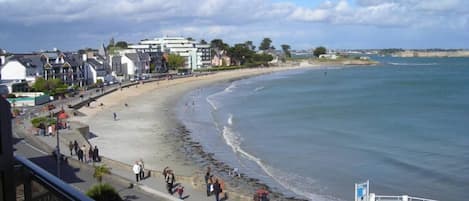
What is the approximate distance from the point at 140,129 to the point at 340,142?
1432 cm

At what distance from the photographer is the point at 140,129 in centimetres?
3847

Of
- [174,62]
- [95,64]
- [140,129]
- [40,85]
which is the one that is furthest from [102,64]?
[140,129]

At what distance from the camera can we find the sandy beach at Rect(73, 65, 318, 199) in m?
26.9

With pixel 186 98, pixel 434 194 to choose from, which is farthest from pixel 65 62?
pixel 434 194

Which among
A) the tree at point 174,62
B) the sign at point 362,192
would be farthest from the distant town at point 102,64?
the sign at point 362,192

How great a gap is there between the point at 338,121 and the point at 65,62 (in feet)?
132

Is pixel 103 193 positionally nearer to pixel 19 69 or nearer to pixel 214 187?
pixel 214 187

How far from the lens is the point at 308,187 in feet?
70.9

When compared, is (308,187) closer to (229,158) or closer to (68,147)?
(229,158)

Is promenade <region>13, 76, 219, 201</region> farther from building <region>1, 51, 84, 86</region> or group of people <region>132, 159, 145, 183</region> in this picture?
building <region>1, 51, 84, 86</region>

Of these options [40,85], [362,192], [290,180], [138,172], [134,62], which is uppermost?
[134,62]

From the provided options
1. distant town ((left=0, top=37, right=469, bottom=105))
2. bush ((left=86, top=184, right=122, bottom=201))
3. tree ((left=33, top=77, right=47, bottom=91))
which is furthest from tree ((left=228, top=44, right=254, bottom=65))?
bush ((left=86, top=184, right=122, bottom=201))

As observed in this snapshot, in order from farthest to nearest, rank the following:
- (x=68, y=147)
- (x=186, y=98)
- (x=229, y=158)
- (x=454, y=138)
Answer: (x=186, y=98), (x=454, y=138), (x=229, y=158), (x=68, y=147)

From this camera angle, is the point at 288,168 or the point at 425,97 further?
the point at 425,97
